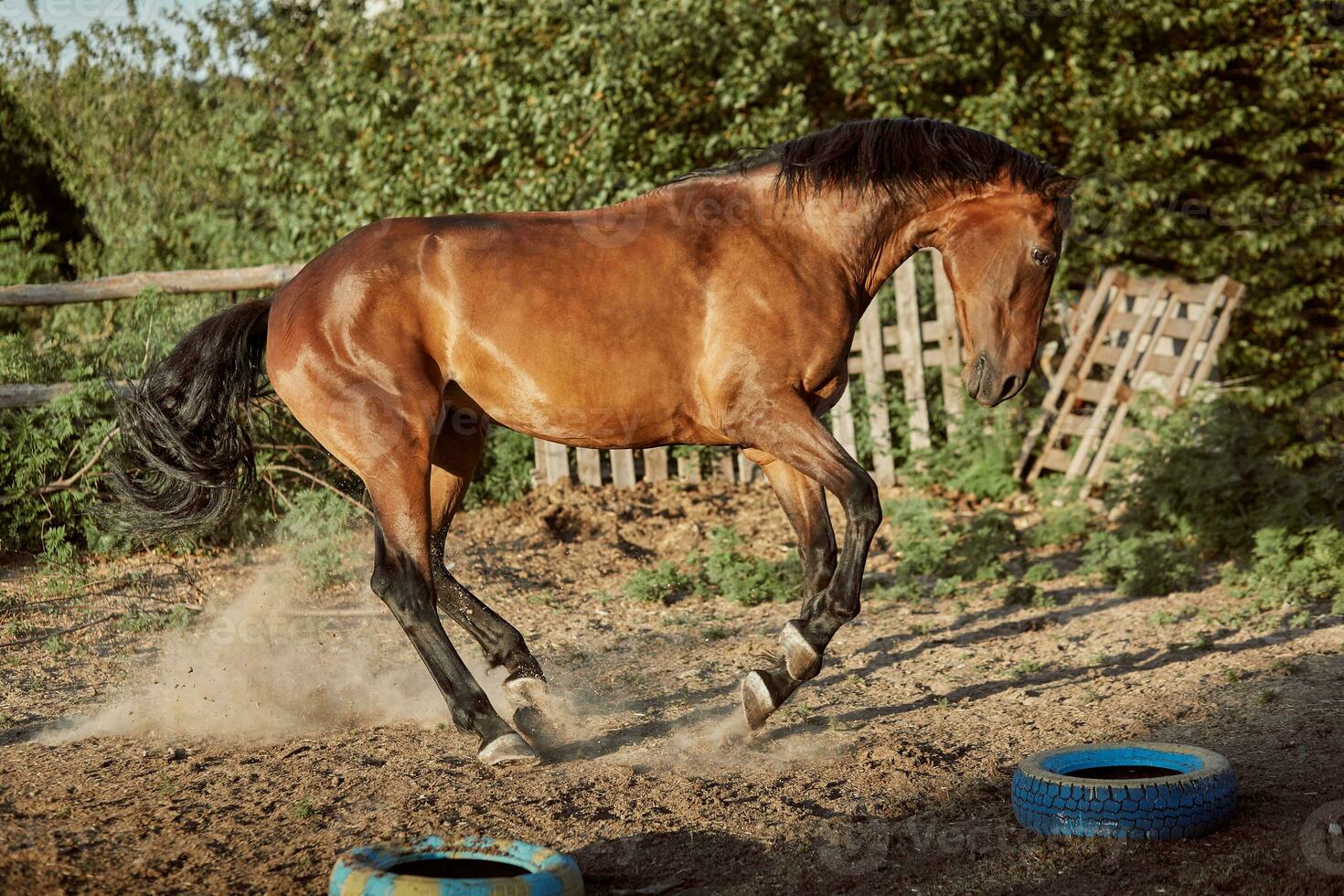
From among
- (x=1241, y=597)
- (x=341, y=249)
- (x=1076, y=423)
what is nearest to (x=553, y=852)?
(x=341, y=249)

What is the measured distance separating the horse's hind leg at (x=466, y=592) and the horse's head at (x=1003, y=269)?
204 cm

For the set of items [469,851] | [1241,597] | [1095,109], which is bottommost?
[1241,597]

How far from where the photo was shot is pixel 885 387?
10.2 metres

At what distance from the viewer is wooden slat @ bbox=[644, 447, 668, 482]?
32.1 feet

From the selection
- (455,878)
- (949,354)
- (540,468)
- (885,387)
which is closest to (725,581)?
(540,468)

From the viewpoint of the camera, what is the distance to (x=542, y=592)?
7402 mm

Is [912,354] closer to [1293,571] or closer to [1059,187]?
[1293,571]

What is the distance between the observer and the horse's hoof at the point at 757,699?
4508mm

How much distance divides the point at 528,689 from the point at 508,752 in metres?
0.55

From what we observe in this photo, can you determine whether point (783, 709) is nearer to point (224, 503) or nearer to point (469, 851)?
point (469, 851)

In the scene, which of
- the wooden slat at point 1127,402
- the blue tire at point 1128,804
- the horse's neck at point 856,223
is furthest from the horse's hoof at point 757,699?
the wooden slat at point 1127,402

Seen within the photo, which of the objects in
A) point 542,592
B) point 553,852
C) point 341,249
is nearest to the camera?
point 553,852

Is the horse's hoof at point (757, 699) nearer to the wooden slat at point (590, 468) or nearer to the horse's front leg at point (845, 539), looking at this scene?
the horse's front leg at point (845, 539)

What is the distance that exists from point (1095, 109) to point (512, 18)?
189 inches
